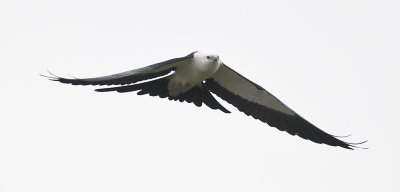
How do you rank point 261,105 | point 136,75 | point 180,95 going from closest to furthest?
point 136,75, point 180,95, point 261,105

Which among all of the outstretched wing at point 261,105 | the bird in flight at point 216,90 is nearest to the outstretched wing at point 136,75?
the bird in flight at point 216,90

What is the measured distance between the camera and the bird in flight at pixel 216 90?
11820 millimetres

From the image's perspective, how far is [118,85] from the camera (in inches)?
450

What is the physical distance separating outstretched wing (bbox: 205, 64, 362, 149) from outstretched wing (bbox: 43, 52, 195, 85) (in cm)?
92

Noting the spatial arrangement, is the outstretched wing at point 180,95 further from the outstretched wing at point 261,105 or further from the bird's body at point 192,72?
the outstretched wing at point 261,105

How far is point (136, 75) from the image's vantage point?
11.5 m

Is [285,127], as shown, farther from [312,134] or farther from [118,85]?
[118,85]

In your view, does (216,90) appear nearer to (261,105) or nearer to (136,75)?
(261,105)

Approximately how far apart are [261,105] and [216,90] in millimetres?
693

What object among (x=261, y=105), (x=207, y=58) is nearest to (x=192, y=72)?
(x=207, y=58)

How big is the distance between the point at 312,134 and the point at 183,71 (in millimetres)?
2152

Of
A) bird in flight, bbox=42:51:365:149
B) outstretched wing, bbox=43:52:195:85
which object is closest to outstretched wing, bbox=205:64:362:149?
bird in flight, bbox=42:51:365:149

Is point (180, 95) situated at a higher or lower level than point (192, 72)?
lower

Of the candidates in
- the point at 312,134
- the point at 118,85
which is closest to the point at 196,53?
the point at 118,85
